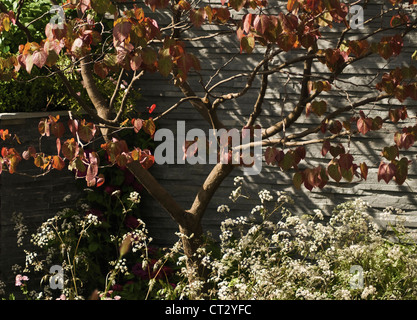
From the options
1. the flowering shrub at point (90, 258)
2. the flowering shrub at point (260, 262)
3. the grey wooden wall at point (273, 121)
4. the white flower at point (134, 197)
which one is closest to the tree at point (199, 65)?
the white flower at point (134, 197)

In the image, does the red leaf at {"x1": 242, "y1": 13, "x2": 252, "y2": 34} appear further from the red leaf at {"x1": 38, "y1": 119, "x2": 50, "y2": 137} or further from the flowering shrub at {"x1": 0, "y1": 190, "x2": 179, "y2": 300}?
the flowering shrub at {"x1": 0, "y1": 190, "x2": 179, "y2": 300}

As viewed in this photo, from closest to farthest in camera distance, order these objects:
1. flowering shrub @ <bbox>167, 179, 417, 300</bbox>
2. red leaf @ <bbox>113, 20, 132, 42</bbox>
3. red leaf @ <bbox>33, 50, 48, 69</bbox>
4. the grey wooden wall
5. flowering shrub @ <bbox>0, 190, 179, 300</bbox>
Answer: red leaf @ <bbox>113, 20, 132, 42</bbox>
red leaf @ <bbox>33, 50, 48, 69</bbox>
flowering shrub @ <bbox>167, 179, 417, 300</bbox>
flowering shrub @ <bbox>0, 190, 179, 300</bbox>
the grey wooden wall

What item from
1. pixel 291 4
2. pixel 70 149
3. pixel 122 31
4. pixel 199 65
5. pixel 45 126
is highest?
pixel 291 4

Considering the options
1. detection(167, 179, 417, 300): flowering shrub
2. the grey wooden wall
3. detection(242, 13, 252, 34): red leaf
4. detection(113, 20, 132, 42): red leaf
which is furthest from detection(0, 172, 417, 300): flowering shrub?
detection(242, 13, 252, 34): red leaf

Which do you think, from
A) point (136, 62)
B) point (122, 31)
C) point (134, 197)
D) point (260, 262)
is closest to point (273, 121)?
point (260, 262)

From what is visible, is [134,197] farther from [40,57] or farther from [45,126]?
[40,57]

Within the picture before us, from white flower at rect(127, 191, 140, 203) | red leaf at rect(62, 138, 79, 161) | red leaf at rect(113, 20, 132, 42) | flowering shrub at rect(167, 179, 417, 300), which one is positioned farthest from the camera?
white flower at rect(127, 191, 140, 203)

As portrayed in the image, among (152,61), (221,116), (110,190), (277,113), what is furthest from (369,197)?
(152,61)

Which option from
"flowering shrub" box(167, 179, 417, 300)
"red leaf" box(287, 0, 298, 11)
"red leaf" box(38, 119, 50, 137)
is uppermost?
"red leaf" box(287, 0, 298, 11)

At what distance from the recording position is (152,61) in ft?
8.61

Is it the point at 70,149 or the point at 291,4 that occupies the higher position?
the point at 291,4

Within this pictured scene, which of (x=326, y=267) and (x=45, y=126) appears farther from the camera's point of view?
(x=326, y=267)

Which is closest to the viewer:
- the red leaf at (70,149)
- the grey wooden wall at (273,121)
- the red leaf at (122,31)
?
the red leaf at (122,31)

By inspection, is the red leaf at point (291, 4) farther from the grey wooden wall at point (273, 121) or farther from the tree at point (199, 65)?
the grey wooden wall at point (273, 121)
